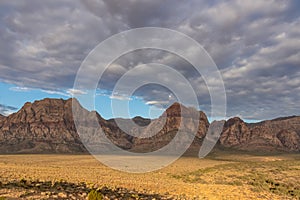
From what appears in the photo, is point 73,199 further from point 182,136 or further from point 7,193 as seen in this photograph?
point 182,136

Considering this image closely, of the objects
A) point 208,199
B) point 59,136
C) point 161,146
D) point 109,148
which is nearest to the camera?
point 208,199

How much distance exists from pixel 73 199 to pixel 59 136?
188m

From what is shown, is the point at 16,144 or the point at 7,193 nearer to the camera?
the point at 7,193

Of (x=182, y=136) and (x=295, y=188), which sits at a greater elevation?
(x=182, y=136)

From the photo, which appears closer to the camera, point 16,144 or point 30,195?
point 30,195

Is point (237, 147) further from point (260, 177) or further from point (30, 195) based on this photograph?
point (30, 195)

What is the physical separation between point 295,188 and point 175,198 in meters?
18.9

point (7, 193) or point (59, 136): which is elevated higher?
point (59, 136)

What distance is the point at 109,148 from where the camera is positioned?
184750 mm

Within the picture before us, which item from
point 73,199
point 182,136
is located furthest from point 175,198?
point 182,136

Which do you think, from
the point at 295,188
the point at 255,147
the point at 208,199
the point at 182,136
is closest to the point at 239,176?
the point at 295,188

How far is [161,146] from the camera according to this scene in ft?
565

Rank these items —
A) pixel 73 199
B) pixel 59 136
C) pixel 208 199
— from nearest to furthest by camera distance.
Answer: pixel 73 199, pixel 208 199, pixel 59 136

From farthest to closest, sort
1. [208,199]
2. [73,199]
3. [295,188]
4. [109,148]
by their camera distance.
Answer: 1. [109,148]
2. [295,188]
3. [208,199]
4. [73,199]
